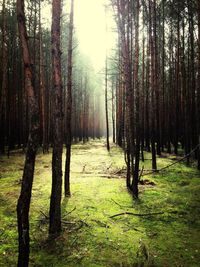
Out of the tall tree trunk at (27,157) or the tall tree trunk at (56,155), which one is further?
the tall tree trunk at (56,155)

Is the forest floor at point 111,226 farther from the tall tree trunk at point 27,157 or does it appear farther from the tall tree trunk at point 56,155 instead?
the tall tree trunk at point 27,157

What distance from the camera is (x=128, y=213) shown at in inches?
269

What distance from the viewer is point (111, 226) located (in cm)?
612

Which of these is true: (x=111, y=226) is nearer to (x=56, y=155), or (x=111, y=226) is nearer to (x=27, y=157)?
A: (x=56, y=155)

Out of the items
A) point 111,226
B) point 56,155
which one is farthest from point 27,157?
point 111,226


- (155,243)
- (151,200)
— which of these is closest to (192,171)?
(151,200)

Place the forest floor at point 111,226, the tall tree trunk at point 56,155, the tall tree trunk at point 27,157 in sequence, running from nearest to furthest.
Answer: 1. the tall tree trunk at point 27,157
2. the forest floor at point 111,226
3. the tall tree trunk at point 56,155

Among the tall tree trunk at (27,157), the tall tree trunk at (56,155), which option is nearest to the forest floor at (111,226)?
the tall tree trunk at (56,155)

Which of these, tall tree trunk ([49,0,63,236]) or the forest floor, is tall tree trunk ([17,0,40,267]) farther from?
tall tree trunk ([49,0,63,236])

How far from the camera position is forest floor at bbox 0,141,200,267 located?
4906 mm

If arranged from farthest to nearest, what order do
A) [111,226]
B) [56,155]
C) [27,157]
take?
[111,226] → [56,155] → [27,157]

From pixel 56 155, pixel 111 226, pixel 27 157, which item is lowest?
pixel 111 226

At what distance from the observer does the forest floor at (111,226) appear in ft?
16.1

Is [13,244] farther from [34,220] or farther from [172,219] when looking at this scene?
[172,219]
